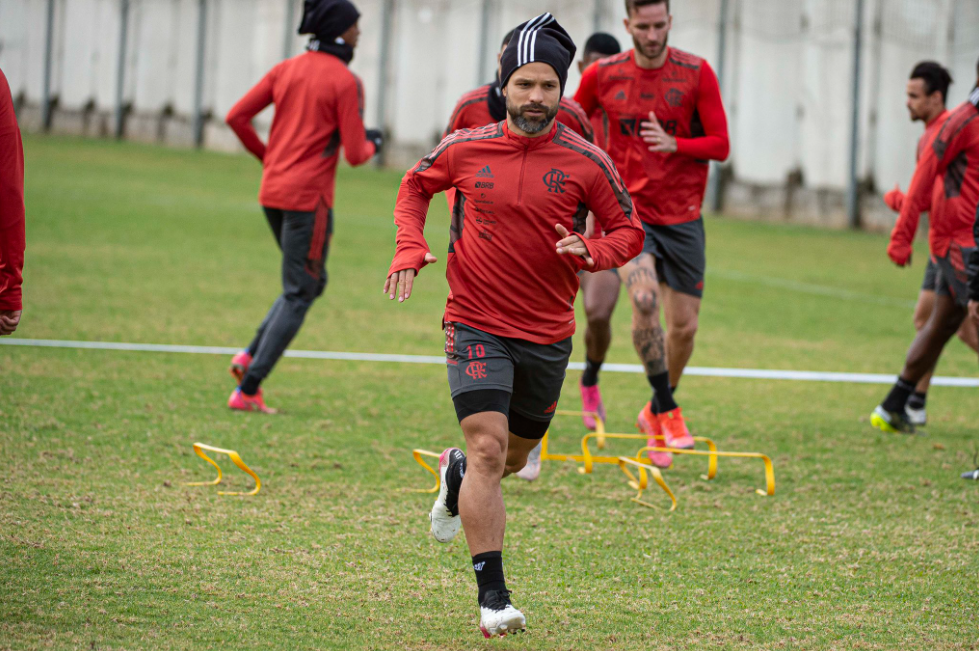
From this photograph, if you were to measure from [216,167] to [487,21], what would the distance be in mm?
7287

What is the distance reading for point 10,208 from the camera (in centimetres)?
428

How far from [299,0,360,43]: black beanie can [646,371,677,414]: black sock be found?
10.00 ft

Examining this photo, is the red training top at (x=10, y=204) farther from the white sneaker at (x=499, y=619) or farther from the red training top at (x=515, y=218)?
the white sneaker at (x=499, y=619)

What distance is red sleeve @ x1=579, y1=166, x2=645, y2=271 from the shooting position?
4.54 metres

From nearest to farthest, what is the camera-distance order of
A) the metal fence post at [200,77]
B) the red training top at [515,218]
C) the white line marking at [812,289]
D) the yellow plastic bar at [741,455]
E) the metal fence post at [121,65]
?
1. the red training top at [515,218]
2. the yellow plastic bar at [741,455]
3. the white line marking at [812,289]
4. the metal fence post at [200,77]
5. the metal fence post at [121,65]

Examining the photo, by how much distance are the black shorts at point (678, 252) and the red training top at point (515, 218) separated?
8.60ft

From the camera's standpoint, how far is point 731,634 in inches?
165

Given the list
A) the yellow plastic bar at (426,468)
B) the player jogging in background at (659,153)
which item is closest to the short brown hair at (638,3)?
the player jogging in background at (659,153)

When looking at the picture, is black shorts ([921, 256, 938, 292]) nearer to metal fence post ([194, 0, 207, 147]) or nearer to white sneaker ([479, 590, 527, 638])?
white sneaker ([479, 590, 527, 638])

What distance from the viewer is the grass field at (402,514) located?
416 cm

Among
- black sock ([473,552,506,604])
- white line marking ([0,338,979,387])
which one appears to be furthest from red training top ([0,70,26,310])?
white line marking ([0,338,979,387])

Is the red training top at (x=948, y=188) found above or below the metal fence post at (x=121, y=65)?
below

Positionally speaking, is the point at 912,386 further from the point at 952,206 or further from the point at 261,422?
the point at 261,422

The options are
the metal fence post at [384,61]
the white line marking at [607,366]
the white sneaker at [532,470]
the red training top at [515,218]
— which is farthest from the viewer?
the metal fence post at [384,61]
